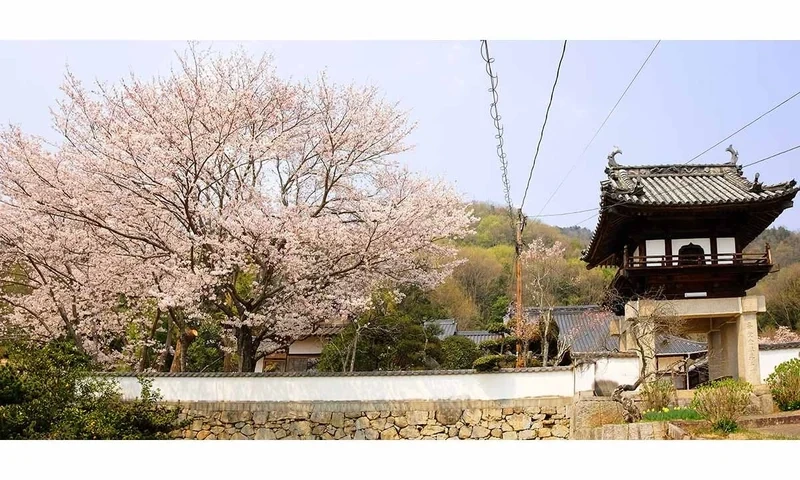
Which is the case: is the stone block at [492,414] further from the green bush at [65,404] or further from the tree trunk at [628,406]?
the green bush at [65,404]

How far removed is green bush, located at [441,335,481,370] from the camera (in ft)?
20.5

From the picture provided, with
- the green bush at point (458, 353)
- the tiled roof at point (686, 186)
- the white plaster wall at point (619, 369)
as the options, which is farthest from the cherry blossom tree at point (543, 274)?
the white plaster wall at point (619, 369)

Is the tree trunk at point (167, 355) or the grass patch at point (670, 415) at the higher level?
the tree trunk at point (167, 355)

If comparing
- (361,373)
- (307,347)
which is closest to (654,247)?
(361,373)

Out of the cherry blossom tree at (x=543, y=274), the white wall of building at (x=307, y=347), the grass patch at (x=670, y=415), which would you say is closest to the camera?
the grass patch at (x=670, y=415)

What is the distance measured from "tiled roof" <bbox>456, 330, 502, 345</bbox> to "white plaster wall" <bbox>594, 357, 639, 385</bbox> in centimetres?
145

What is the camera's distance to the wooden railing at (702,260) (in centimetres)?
552

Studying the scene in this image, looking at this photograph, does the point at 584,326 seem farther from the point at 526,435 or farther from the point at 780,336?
the point at 526,435

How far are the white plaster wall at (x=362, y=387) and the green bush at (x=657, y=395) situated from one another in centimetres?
58

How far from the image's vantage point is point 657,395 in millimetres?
5105

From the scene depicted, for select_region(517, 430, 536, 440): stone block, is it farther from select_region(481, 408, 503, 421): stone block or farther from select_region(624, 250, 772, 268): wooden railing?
select_region(624, 250, 772, 268): wooden railing
